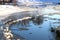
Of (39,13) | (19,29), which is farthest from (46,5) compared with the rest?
(19,29)

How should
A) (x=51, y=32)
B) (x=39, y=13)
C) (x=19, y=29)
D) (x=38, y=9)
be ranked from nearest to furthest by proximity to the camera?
(x=51, y=32) → (x=19, y=29) → (x=39, y=13) → (x=38, y=9)

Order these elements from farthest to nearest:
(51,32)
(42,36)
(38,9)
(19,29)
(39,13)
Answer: (38,9), (39,13), (19,29), (51,32), (42,36)

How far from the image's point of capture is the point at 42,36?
20.6 ft

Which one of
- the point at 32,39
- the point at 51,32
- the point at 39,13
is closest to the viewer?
the point at 32,39

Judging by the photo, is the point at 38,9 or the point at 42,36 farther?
the point at 38,9

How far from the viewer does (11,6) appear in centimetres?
1134

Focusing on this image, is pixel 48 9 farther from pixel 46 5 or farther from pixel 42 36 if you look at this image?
pixel 42 36

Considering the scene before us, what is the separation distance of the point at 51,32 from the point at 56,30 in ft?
0.67

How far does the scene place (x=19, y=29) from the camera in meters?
→ 7.21

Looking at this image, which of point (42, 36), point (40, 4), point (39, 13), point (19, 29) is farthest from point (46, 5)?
point (42, 36)

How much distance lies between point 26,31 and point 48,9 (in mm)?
5328

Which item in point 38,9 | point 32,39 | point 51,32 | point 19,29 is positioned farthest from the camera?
point 38,9

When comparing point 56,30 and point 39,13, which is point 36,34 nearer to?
point 56,30

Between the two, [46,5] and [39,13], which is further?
[46,5]
